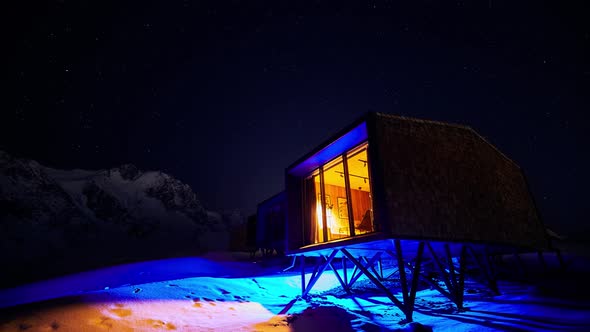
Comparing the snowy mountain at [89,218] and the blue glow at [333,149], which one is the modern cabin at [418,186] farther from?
the snowy mountain at [89,218]

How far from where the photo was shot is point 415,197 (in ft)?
21.4

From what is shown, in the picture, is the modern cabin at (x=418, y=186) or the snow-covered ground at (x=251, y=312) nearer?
the snow-covered ground at (x=251, y=312)

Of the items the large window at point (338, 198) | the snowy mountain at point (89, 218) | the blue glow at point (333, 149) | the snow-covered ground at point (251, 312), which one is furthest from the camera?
the snowy mountain at point (89, 218)

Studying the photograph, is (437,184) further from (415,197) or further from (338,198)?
(338,198)

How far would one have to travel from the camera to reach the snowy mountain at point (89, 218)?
70.7 m

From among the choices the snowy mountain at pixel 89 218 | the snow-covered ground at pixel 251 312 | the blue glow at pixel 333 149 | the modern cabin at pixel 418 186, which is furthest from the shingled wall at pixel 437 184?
the snowy mountain at pixel 89 218

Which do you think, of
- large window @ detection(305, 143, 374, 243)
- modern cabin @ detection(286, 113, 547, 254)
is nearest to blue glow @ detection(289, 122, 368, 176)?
modern cabin @ detection(286, 113, 547, 254)

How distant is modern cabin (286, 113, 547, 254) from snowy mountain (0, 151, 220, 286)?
6580 cm

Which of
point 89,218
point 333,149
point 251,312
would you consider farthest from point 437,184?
point 89,218

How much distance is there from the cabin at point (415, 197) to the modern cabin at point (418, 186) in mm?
27

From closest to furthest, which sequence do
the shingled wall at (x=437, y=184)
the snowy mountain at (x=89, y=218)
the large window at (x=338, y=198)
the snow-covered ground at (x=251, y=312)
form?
the snow-covered ground at (x=251, y=312), the shingled wall at (x=437, y=184), the large window at (x=338, y=198), the snowy mountain at (x=89, y=218)

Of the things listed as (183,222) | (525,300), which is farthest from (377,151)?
(183,222)

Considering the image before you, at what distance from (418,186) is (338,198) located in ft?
23.5

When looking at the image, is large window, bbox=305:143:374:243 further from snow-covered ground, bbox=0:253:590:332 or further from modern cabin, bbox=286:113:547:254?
snow-covered ground, bbox=0:253:590:332
